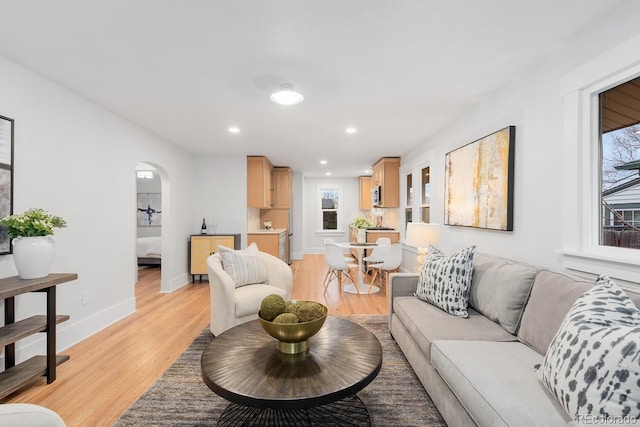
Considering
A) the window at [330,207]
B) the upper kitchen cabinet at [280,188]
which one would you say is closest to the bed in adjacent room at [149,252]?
the upper kitchen cabinet at [280,188]

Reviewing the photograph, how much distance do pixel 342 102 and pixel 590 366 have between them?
2794 millimetres

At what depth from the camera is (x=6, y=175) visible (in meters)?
2.30

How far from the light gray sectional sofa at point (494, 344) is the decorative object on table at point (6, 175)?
10.4ft

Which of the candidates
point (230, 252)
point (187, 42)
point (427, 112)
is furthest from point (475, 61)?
point (230, 252)

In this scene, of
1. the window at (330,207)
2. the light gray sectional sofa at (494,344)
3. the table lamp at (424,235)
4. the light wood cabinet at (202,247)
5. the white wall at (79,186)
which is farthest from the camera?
the window at (330,207)

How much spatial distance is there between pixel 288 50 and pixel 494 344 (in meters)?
2.37

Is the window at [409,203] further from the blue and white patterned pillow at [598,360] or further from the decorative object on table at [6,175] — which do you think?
the decorative object on table at [6,175]

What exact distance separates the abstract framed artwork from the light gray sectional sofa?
53 centimetres

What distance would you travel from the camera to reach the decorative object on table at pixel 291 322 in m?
1.60

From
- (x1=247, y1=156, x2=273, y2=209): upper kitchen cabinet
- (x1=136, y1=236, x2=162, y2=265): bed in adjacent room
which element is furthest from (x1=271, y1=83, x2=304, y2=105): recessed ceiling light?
(x1=136, y1=236, x2=162, y2=265): bed in adjacent room

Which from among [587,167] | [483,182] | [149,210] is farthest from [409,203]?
[149,210]

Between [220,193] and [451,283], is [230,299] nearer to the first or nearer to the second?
[451,283]

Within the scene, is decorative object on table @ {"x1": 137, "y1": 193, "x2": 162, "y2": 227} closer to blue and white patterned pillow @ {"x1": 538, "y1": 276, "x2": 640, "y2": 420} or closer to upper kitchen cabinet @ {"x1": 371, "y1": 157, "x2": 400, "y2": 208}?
upper kitchen cabinet @ {"x1": 371, "y1": 157, "x2": 400, "y2": 208}

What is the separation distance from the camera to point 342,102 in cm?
316
